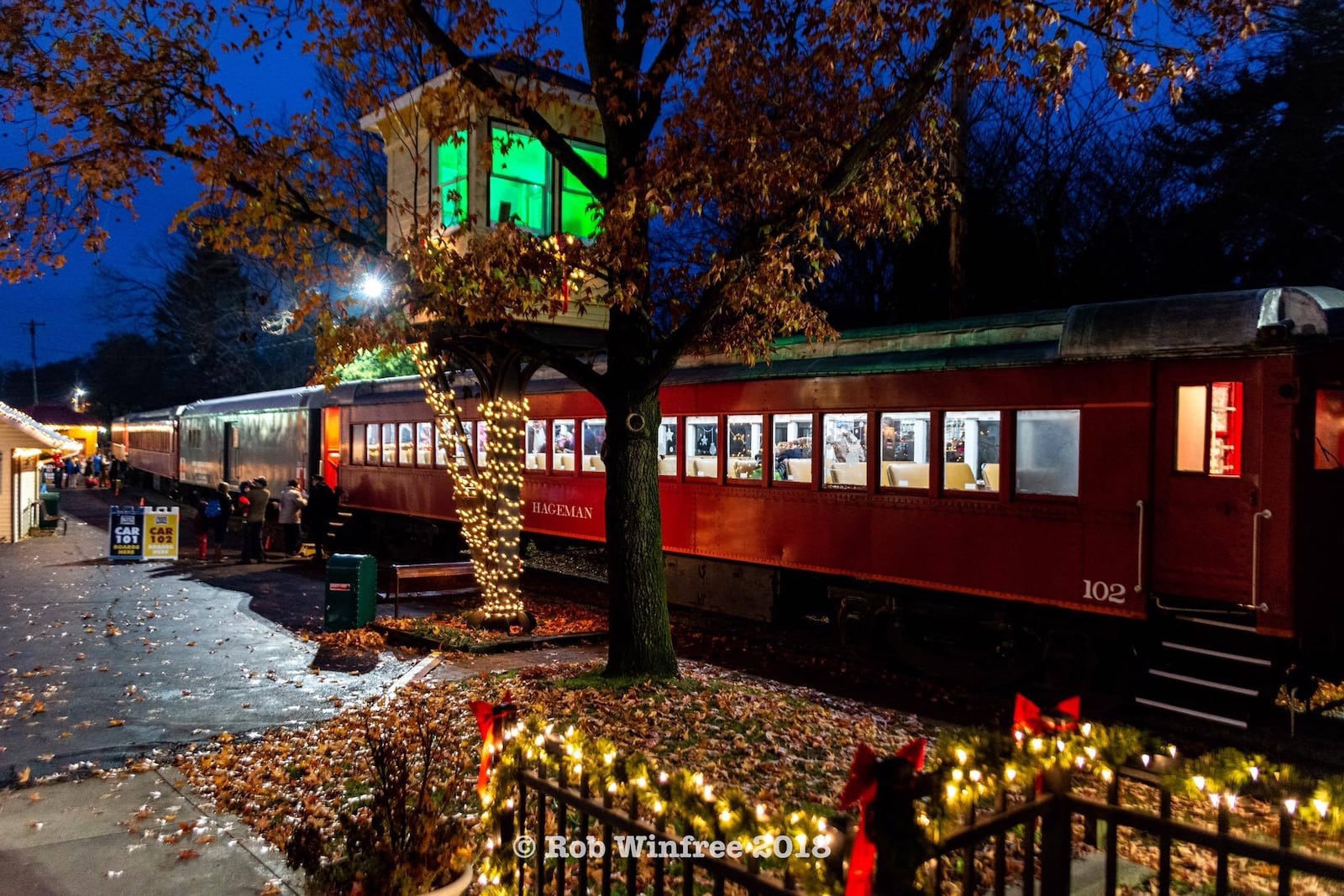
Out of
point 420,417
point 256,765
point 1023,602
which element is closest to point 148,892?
point 256,765

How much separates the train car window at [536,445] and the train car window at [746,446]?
14.3ft

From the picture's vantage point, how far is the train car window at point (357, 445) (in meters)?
20.8

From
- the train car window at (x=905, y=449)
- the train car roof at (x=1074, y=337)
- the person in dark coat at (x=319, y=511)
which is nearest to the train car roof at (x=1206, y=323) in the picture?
the train car roof at (x=1074, y=337)

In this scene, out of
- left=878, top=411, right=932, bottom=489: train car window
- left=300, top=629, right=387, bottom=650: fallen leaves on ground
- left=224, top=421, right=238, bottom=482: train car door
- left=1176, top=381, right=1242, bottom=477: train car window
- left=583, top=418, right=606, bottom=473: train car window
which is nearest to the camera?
left=1176, top=381, right=1242, bottom=477: train car window

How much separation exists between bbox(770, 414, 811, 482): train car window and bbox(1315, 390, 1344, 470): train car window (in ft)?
15.4

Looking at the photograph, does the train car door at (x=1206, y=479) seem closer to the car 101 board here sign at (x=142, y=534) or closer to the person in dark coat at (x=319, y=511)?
the person in dark coat at (x=319, y=511)

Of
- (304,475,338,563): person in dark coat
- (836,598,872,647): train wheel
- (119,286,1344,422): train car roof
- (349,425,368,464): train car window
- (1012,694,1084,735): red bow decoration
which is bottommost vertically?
(836,598,872,647): train wheel

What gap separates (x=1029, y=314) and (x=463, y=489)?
6.68 meters

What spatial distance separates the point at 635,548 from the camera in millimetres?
8438

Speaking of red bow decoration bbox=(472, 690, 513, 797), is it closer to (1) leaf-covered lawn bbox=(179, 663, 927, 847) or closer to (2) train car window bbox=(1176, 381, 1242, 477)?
(1) leaf-covered lawn bbox=(179, 663, 927, 847)

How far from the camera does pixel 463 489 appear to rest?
38.3ft

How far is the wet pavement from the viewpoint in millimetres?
7332

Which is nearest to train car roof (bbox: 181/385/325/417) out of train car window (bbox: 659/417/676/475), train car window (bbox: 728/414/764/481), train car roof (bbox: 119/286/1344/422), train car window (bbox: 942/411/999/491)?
train car window (bbox: 659/417/676/475)

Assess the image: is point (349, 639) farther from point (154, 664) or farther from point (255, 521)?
point (255, 521)
